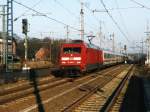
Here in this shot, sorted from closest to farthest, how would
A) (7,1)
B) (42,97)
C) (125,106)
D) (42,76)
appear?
(125,106)
(42,97)
(7,1)
(42,76)

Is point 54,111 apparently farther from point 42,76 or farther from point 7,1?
point 42,76

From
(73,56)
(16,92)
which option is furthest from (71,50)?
(16,92)

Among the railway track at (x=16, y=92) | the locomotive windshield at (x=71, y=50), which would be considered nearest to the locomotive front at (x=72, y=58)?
the locomotive windshield at (x=71, y=50)

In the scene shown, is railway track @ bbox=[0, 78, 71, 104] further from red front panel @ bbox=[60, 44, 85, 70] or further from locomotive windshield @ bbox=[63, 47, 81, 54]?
locomotive windshield @ bbox=[63, 47, 81, 54]

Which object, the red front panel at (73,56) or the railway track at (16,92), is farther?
the red front panel at (73,56)

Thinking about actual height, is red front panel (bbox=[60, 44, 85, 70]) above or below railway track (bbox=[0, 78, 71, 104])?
above

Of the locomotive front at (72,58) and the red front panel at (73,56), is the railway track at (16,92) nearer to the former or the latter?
the locomotive front at (72,58)

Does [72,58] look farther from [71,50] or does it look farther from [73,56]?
[71,50]

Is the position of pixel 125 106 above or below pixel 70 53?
below

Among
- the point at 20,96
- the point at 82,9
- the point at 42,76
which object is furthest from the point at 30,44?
the point at 20,96

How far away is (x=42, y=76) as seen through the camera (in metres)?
37.0

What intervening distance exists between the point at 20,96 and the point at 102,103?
172 inches

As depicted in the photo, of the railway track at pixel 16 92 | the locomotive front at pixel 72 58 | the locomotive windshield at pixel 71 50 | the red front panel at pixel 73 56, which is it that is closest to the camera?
the railway track at pixel 16 92

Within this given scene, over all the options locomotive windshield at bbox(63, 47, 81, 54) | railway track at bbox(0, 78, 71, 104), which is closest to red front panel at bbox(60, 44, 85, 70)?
locomotive windshield at bbox(63, 47, 81, 54)
